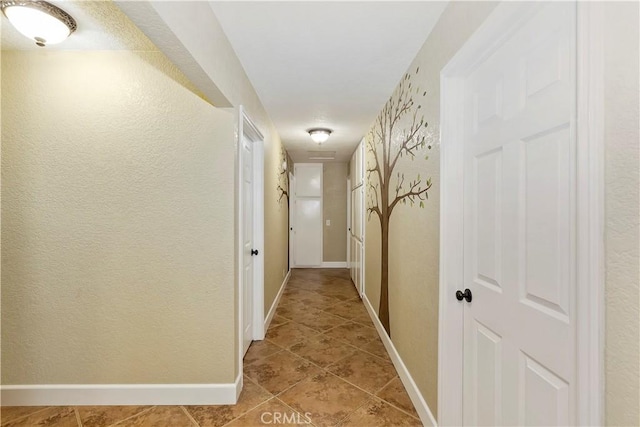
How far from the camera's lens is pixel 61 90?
1831 millimetres

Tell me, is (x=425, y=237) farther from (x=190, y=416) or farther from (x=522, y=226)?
(x=190, y=416)

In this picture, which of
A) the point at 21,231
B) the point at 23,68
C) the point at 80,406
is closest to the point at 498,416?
the point at 80,406

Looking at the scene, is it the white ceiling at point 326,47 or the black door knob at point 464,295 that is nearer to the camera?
the black door knob at point 464,295

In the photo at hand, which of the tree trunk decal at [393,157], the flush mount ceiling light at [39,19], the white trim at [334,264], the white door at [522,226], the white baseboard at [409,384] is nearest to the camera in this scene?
the white door at [522,226]

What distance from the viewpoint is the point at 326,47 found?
1.82 metres

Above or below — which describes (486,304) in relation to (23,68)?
below

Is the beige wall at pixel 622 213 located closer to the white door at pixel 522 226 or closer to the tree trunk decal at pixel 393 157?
the white door at pixel 522 226

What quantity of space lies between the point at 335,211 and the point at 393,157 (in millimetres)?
4125

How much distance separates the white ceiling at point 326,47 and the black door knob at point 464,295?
1449mm

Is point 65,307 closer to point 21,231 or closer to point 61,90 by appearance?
point 21,231

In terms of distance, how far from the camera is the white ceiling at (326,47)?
58.5 inches

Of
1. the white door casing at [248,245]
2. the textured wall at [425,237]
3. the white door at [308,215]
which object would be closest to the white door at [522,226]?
the textured wall at [425,237]

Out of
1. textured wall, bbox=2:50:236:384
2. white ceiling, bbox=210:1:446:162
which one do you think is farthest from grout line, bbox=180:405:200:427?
white ceiling, bbox=210:1:446:162

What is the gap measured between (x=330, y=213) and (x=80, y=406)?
5.17m
